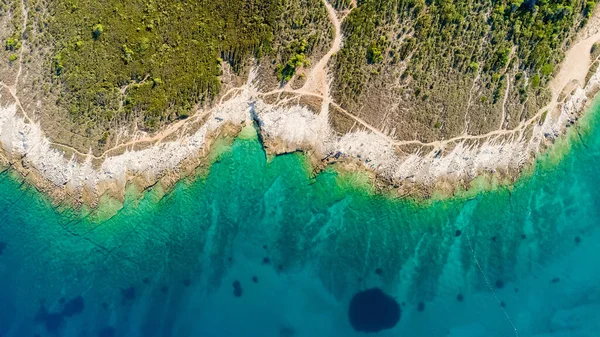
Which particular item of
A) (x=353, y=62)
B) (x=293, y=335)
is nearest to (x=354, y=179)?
(x=353, y=62)

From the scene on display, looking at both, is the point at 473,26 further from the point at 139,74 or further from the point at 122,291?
the point at 122,291

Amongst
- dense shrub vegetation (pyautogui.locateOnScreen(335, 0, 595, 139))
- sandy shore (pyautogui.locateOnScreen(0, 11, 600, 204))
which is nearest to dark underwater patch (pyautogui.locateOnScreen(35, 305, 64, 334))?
sandy shore (pyautogui.locateOnScreen(0, 11, 600, 204))

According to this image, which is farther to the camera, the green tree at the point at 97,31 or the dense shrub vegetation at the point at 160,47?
the dense shrub vegetation at the point at 160,47

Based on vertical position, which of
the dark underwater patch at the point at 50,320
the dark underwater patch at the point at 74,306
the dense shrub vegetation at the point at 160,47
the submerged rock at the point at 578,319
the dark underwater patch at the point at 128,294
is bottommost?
the dark underwater patch at the point at 50,320

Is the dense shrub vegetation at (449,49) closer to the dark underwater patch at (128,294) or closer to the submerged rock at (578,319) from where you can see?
the submerged rock at (578,319)

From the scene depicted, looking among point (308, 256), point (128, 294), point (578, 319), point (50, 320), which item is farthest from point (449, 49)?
point (50, 320)

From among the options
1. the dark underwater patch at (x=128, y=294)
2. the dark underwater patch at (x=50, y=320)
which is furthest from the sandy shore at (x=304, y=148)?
the dark underwater patch at (x=50, y=320)

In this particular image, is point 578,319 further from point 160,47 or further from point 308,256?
point 160,47
